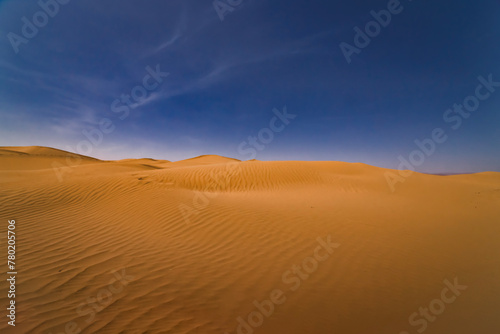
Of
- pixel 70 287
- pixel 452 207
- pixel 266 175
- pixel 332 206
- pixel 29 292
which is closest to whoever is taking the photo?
pixel 29 292

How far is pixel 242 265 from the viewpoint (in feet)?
12.9

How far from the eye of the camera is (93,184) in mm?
9070

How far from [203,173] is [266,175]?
454 centimetres

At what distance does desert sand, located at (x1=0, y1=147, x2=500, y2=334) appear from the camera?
8.62 ft

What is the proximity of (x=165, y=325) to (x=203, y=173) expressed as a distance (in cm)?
1109

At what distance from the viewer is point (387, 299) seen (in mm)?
3096

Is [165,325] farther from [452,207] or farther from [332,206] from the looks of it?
[452,207]

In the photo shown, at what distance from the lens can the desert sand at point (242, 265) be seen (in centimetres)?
263

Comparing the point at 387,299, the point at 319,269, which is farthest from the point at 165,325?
the point at 387,299

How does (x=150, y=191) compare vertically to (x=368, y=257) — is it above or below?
above

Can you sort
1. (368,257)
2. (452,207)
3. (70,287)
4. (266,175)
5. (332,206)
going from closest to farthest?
(70,287), (368,257), (332,206), (452,207), (266,175)

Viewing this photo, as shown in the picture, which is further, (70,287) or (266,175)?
(266,175)

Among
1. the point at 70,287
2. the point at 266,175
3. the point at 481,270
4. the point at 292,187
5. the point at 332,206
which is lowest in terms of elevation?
the point at 481,270

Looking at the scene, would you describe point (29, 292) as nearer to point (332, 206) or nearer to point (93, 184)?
point (93, 184)
